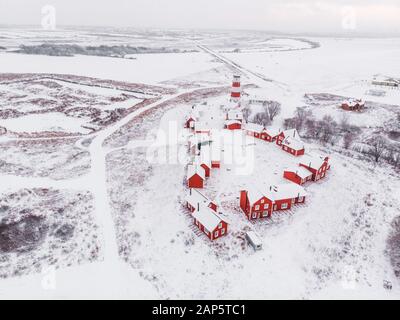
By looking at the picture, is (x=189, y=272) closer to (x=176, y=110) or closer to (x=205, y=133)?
(x=205, y=133)

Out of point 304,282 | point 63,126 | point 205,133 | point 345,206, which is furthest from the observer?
point 63,126

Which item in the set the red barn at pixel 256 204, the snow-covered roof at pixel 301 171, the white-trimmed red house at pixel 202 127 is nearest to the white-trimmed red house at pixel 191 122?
the white-trimmed red house at pixel 202 127

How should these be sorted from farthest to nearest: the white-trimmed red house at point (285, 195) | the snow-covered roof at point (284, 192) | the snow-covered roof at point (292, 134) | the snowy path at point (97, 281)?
the snow-covered roof at point (292, 134), the white-trimmed red house at point (285, 195), the snow-covered roof at point (284, 192), the snowy path at point (97, 281)

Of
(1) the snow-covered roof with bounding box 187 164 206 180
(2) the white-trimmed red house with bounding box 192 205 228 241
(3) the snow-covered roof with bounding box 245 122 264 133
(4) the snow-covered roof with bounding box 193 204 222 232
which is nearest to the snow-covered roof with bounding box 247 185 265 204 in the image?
(2) the white-trimmed red house with bounding box 192 205 228 241

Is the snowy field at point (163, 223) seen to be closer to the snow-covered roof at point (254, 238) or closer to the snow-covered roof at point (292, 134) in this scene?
the snow-covered roof at point (254, 238)

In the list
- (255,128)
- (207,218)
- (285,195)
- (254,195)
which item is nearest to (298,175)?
(285,195)

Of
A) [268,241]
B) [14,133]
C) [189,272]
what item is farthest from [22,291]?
[14,133]
